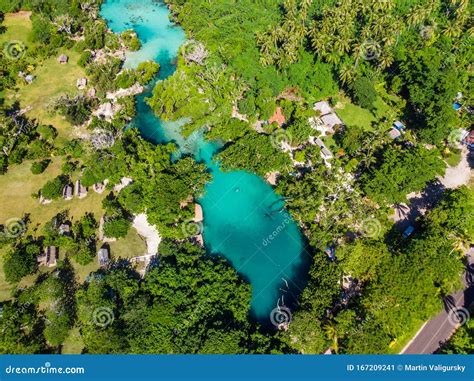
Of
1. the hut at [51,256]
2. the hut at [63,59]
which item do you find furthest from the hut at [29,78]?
the hut at [51,256]

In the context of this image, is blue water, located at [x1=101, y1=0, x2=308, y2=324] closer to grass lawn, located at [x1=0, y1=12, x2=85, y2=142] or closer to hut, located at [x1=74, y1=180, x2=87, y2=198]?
grass lawn, located at [x1=0, y1=12, x2=85, y2=142]

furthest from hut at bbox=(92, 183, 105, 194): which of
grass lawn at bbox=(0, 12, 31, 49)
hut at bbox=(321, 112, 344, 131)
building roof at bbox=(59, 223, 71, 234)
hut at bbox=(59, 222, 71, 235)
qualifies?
grass lawn at bbox=(0, 12, 31, 49)

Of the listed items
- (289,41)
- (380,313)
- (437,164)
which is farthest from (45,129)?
(437,164)

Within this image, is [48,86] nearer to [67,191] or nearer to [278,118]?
[67,191]

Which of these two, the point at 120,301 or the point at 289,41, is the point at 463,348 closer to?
the point at 120,301

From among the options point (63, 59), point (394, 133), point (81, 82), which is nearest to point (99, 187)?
point (81, 82)

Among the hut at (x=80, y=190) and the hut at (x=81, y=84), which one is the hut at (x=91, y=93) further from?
the hut at (x=80, y=190)

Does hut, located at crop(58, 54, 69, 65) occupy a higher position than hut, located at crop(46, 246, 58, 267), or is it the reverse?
hut, located at crop(58, 54, 69, 65)
